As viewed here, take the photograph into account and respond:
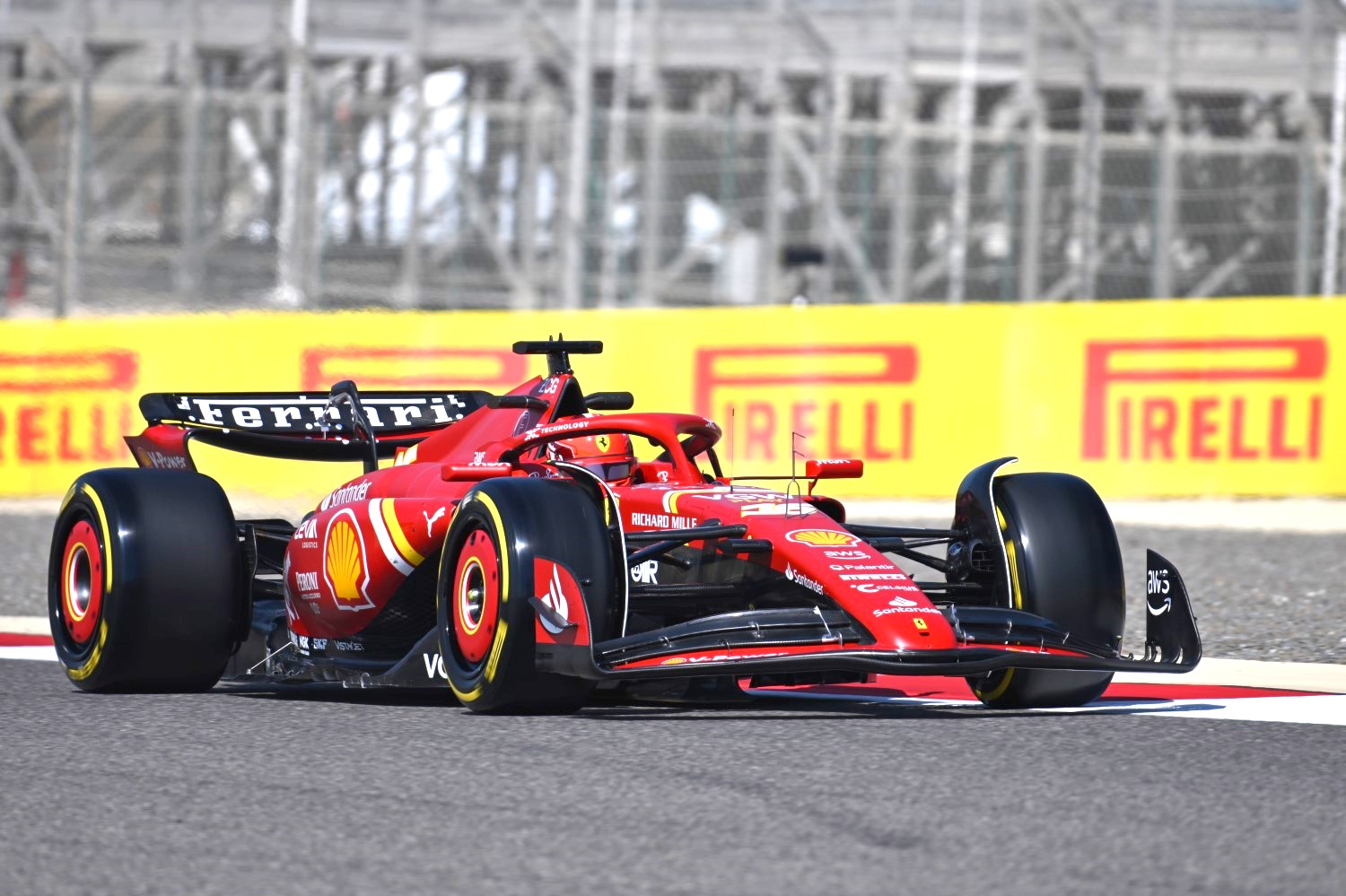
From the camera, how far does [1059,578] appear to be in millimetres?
6504

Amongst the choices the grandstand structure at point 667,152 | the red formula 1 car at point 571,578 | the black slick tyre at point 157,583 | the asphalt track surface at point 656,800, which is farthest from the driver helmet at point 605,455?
the grandstand structure at point 667,152

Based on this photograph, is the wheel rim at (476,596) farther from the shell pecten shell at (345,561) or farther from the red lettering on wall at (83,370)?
the red lettering on wall at (83,370)

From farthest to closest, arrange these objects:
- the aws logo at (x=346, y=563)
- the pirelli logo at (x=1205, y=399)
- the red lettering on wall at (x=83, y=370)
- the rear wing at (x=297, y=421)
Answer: the red lettering on wall at (x=83, y=370)
the pirelli logo at (x=1205, y=399)
the rear wing at (x=297, y=421)
the aws logo at (x=346, y=563)

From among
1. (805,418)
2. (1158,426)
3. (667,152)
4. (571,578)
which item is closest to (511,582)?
(571,578)

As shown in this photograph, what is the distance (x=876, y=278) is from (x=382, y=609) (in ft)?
39.2

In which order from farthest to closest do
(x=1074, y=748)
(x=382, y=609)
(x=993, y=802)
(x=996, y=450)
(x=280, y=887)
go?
(x=996, y=450) < (x=382, y=609) < (x=1074, y=748) < (x=993, y=802) < (x=280, y=887)

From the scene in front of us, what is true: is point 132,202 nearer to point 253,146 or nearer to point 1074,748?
point 253,146

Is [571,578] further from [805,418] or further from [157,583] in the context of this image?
[805,418]

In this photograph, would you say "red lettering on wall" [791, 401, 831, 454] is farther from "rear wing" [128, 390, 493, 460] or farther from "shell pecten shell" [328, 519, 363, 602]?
"shell pecten shell" [328, 519, 363, 602]

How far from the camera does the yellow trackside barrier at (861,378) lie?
1434 cm

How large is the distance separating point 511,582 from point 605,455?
1203mm

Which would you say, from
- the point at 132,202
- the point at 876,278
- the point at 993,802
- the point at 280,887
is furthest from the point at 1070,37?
the point at 280,887

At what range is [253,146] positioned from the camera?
2067cm

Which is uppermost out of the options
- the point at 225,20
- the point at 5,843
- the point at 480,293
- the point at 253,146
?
the point at 225,20
